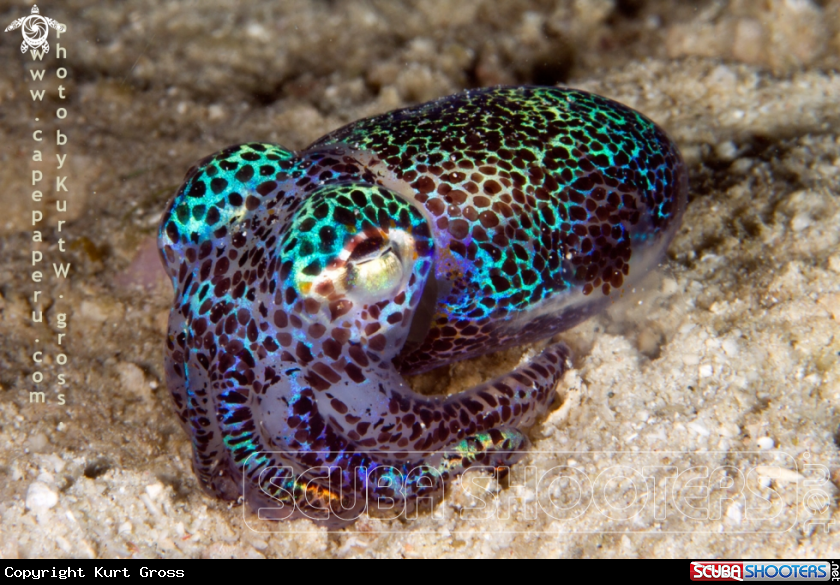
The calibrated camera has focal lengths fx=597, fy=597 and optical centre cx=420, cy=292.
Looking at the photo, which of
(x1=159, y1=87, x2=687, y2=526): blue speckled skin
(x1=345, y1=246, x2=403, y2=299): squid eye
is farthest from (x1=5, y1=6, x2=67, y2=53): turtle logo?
(x1=345, y1=246, x2=403, y2=299): squid eye

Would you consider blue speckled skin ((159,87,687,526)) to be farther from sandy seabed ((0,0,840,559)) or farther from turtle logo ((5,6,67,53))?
turtle logo ((5,6,67,53))

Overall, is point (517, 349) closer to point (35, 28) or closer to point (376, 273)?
point (376, 273)

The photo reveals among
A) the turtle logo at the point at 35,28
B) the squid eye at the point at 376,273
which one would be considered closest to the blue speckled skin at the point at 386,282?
the squid eye at the point at 376,273

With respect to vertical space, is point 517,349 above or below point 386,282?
below

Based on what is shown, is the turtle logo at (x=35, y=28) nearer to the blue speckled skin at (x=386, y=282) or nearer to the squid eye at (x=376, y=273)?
the blue speckled skin at (x=386, y=282)

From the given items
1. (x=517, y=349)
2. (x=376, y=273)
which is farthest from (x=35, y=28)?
(x=517, y=349)

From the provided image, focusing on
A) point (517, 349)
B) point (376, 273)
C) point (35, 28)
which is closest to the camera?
point (376, 273)
